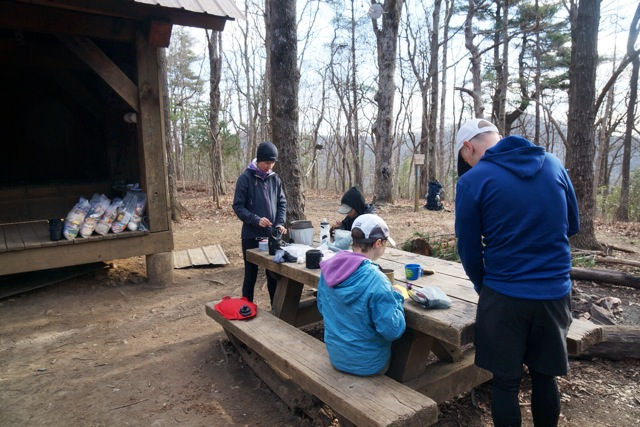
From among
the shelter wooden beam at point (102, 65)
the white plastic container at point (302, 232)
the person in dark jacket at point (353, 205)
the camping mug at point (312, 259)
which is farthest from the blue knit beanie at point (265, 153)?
the shelter wooden beam at point (102, 65)

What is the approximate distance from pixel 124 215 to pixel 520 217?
487cm

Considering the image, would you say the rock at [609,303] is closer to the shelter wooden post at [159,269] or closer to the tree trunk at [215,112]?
the shelter wooden post at [159,269]

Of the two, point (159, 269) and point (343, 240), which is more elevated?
point (343, 240)

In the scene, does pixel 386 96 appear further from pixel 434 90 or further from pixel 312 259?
pixel 312 259

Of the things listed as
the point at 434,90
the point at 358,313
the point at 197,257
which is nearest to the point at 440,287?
the point at 358,313

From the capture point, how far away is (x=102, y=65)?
487cm

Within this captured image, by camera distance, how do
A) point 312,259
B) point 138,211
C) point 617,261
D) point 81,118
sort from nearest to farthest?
1. point 312,259
2. point 138,211
3. point 617,261
4. point 81,118

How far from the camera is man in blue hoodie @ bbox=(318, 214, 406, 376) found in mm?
2055

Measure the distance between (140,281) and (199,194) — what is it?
1175cm

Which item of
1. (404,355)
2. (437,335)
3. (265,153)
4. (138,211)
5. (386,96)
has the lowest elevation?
(404,355)

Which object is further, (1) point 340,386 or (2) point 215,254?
(2) point 215,254

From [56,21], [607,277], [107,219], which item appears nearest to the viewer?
[56,21]

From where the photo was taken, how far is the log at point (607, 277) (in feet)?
14.7

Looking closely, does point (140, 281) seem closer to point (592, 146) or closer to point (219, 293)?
point (219, 293)
